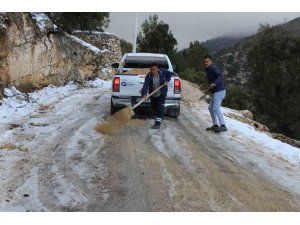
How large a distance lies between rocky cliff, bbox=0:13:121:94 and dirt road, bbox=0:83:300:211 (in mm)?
3749

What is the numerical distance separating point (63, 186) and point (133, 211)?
1.25 m

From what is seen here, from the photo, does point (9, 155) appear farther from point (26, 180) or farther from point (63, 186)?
point (63, 186)

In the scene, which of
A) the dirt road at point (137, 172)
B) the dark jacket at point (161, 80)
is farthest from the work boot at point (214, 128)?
the dark jacket at point (161, 80)

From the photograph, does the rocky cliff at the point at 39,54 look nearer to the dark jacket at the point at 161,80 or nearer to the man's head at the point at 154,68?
the dark jacket at the point at 161,80

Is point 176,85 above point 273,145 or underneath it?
above

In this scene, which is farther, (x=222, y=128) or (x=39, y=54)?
(x=39, y=54)

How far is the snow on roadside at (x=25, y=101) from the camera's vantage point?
1061 centimetres

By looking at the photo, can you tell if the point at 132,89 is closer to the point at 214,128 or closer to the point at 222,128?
the point at 214,128

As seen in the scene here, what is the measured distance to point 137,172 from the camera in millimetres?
6430

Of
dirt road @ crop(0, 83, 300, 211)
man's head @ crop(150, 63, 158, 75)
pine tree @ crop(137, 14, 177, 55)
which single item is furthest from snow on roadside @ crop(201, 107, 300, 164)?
pine tree @ crop(137, 14, 177, 55)

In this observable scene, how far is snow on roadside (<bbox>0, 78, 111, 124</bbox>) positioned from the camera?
10609 mm

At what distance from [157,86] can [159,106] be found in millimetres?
476

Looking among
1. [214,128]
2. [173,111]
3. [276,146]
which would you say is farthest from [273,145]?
[173,111]

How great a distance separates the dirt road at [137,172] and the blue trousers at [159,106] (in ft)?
0.80
